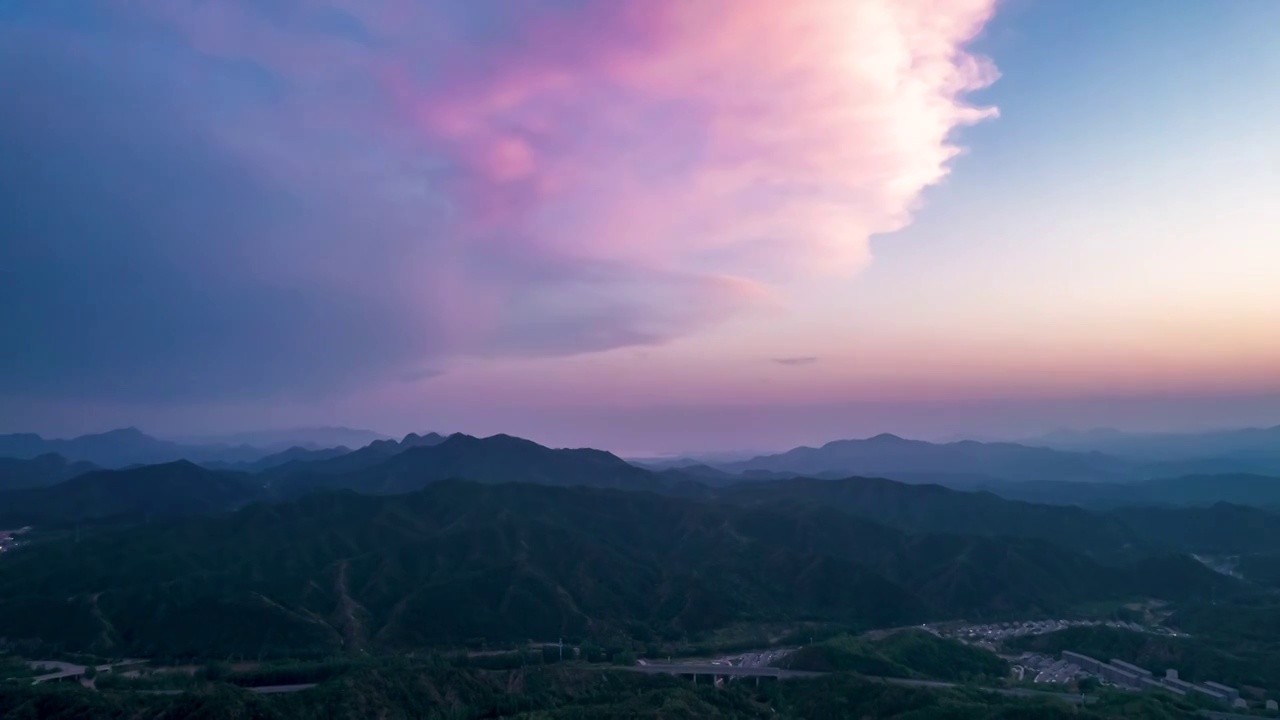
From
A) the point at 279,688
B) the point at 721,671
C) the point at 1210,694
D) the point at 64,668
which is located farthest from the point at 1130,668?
the point at 64,668

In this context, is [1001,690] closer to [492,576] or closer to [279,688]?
[279,688]

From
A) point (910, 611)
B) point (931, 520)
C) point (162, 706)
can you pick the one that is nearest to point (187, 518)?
point (162, 706)

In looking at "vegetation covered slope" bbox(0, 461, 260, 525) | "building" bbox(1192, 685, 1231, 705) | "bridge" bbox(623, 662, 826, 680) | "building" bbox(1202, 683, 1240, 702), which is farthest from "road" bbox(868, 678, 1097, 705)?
"vegetation covered slope" bbox(0, 461, 260, 525)

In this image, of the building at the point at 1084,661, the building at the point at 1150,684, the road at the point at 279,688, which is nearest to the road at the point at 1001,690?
the building at the point at 1150,684

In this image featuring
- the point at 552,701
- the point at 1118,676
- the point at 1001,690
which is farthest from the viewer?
the point at 1118,676

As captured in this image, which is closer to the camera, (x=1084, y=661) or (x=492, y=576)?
(x=1084, y=661)

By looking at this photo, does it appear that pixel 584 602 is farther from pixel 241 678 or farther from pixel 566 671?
pixel 241 678

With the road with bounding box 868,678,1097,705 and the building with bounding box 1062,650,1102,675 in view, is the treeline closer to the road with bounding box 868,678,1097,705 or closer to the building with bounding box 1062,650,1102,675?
the road with bounding box 868,678,1097,705
